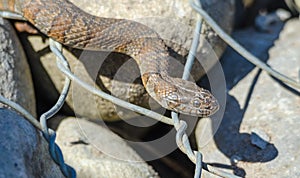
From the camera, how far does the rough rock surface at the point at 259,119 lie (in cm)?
271

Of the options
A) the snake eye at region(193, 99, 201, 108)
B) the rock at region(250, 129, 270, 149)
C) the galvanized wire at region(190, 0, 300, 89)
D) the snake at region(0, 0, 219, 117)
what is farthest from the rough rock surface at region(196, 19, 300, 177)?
the snake at region(0, 0, 219, 117)

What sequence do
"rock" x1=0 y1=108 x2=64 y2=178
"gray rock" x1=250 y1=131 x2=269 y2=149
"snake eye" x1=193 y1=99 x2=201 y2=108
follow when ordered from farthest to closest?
"gray rock" x1=250 y1=131 x2=269 y2=149 → "snake eye" x1=193 y1=99 x2=201 y2=108 → "rock" x1=0 y1=108 x2=64 y2=178

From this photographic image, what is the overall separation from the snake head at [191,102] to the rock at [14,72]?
2.76ft

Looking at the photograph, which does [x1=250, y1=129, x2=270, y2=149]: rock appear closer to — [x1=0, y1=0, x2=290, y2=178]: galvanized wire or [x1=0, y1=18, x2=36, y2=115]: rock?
[x1=0, y1=0, x2=290, y2=178]: galvanized wire

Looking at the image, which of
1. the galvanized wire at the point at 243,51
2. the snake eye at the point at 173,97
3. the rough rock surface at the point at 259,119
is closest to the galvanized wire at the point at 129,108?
the galvanized wire at the point at 243,51

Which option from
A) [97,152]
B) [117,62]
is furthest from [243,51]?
[97,152]

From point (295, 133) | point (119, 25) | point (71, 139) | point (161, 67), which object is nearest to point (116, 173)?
point (71, 139)

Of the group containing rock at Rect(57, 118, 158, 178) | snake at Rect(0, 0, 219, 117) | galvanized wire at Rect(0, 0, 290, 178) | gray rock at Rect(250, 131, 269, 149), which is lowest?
rock at Rect(57, 118, 158, 178)

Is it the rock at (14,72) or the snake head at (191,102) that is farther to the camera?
the rock at (14,72)

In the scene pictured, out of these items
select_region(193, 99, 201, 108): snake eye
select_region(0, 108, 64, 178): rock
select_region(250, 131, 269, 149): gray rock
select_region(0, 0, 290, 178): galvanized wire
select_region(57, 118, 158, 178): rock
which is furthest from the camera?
select_region(250, 131, 269, 149): gray rock

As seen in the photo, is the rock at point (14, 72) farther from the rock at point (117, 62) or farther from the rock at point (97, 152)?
the rock at point (97, 152)

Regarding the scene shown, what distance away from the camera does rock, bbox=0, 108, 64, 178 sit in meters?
1.94

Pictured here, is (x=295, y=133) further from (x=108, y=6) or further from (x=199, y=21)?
(x=108, y=6)

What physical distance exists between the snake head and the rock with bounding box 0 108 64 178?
647 mm
